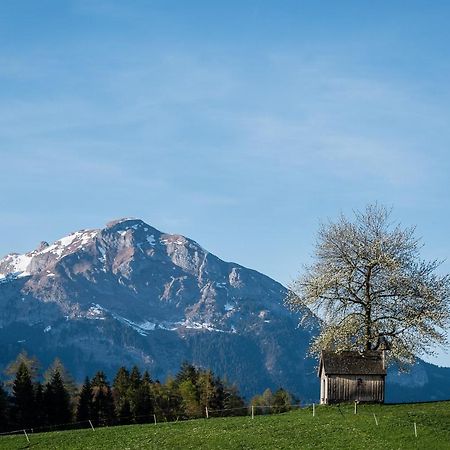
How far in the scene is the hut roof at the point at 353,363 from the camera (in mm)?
88062

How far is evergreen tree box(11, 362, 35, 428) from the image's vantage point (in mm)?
111812

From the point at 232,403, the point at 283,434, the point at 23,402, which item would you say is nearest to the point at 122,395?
the point at 23,402

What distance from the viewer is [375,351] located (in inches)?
3561

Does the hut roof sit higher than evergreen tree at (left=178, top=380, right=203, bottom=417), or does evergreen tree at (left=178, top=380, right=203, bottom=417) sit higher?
the hut roof

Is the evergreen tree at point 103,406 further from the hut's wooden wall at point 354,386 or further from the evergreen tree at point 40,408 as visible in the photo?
the hut's wooden wall at point 354,386

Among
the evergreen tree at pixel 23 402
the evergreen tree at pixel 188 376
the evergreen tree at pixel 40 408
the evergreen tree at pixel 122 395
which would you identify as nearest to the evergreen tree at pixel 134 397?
the evergreen tree at pixel 122 395

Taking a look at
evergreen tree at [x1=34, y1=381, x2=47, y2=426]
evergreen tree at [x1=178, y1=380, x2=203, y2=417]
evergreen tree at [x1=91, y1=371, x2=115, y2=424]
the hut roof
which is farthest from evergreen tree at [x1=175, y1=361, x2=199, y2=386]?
the hut roof

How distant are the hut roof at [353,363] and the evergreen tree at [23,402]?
4280 centimetres

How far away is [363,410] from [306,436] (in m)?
16.9

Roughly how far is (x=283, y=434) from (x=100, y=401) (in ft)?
190

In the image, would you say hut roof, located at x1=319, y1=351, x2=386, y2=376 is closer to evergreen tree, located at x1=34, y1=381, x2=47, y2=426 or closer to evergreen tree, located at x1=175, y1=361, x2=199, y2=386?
evergreen tree, located at x1=34, y1=381, x2=47, y2=426

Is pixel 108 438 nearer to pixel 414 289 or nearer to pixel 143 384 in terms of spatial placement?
pixel 414 289

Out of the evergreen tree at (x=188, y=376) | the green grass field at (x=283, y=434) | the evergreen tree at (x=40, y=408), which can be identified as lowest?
the green grass field at (x=283, y=434)

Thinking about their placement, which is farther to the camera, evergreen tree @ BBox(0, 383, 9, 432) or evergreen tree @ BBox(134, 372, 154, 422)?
evergreen tree @ BBox(134, 372, 154, 422)
